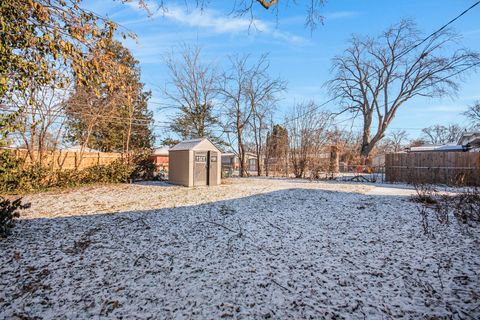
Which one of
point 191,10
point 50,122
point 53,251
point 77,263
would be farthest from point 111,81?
point 50,122

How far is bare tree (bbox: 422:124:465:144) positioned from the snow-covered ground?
4272 centimetres

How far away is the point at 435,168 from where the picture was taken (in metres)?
11.9

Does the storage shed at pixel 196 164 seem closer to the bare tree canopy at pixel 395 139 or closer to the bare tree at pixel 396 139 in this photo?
the bare tree canopy at pixel 395 139

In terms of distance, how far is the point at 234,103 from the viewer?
59.8 ft

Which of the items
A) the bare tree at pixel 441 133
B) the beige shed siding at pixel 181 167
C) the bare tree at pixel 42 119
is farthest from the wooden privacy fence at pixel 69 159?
the bare tree at pixel 441 133

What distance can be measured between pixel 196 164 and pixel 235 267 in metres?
8.23

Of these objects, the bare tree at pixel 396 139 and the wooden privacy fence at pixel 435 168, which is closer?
the wooden privacy fence at pixel 435 168

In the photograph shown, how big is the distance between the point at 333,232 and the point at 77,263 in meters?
3.98

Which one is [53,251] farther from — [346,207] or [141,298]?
[346,207]

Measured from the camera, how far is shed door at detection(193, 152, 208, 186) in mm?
10820

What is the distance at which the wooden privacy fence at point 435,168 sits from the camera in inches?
433

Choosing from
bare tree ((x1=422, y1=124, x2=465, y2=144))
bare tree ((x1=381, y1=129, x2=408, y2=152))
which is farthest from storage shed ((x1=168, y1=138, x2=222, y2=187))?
bare tree ((x1=422, y1=124, x2=465, y2=144))

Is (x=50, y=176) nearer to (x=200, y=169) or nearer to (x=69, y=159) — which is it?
(x=69, y=159)

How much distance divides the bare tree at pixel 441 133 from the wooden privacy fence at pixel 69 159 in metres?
45.8
